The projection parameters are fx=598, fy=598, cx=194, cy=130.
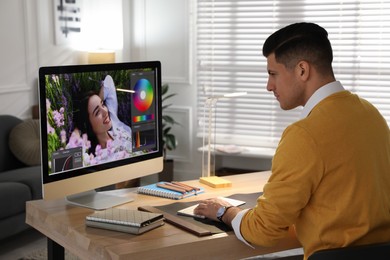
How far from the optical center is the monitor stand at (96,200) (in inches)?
93.2

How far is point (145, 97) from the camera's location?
260 centimetres

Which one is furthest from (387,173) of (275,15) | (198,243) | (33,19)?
(33,19)

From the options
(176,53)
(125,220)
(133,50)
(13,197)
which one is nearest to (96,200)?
(125,220)

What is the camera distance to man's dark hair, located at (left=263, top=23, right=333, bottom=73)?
6.26 ft

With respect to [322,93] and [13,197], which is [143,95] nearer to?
[322,93]

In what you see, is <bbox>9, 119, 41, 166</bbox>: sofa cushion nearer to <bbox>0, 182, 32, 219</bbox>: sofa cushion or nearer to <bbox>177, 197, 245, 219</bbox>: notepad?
<bbox>0, 182, 32, 219</bbox>: sofa cushion

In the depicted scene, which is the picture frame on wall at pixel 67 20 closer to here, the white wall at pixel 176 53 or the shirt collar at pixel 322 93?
the white wall at pixel 176 53

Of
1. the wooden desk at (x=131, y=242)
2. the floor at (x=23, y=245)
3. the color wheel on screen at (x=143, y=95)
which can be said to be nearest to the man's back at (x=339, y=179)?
the wooden desk at (x=131, y=242)

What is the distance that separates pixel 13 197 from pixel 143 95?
1.77 metres

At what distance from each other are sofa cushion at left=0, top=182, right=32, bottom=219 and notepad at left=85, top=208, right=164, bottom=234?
1.90 m

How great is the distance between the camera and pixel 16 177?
14.0 feet

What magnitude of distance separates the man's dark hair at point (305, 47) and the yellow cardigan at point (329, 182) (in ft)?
0.45

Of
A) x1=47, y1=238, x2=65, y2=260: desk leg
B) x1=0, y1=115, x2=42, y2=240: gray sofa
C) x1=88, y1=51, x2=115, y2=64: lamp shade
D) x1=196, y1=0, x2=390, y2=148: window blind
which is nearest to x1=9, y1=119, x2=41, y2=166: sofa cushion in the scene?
x1=0, y1=115, x2=42, y2=240: gray sofa

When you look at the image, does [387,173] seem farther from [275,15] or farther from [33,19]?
[33,19]
